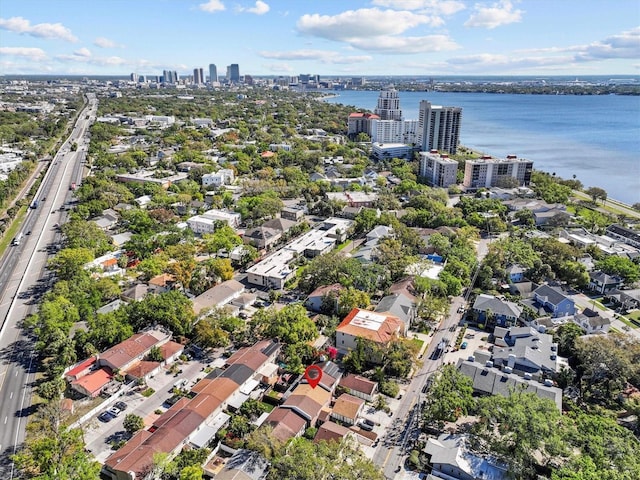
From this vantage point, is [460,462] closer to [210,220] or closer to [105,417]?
[105,417]

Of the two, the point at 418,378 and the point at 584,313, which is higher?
the point at 584,313

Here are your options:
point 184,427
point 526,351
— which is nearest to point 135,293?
point 184,427

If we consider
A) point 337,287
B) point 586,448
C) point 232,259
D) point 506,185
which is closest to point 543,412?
point 586,448

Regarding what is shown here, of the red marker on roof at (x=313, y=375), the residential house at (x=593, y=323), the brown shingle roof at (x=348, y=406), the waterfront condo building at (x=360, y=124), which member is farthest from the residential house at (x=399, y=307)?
the waterfront condo building at (x=360, y=124)

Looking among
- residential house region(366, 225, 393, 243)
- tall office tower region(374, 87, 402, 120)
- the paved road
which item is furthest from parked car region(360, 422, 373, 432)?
tall office tower region(374, 87, 402, 120)

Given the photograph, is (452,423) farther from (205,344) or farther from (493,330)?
(205,344)

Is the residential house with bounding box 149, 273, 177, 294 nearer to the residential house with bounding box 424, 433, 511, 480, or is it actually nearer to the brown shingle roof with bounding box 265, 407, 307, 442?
the brown shingle roof with bounding box 265, 407, 307, 442
